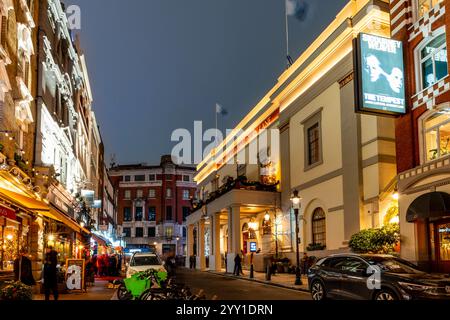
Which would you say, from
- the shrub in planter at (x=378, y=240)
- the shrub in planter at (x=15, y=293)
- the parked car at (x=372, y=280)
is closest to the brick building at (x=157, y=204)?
the shrub in planter at (x=378, y=240)

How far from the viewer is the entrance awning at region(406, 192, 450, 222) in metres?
18.9

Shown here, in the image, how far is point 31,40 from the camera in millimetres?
23156

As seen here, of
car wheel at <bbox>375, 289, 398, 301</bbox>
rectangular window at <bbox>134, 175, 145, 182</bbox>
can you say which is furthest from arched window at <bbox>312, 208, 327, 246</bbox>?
rectangular window at <bbox>134, 175, 145, 182</bbox>

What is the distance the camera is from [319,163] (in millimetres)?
32625

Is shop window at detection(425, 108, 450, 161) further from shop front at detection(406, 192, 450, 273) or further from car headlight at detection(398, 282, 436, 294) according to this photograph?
car headlight at detection(398, 282, 436, 294)

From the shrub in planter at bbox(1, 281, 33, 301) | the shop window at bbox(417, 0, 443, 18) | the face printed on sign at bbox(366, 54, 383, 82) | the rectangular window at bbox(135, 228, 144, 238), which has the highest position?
the shop window at bbox(417, 0, 443, 18)

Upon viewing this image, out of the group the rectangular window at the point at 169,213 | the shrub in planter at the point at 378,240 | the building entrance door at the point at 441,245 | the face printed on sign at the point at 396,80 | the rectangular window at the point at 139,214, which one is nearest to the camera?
the building entrance door at the point at 441,245

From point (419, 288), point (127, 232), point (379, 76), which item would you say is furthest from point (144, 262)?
point (127, 232)

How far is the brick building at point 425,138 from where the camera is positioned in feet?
65.2

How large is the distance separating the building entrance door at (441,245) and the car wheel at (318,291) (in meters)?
5.92

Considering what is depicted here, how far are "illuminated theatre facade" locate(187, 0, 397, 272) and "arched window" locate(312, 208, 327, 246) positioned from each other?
0.06 metres

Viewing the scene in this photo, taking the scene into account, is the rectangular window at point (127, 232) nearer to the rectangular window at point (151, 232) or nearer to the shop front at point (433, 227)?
the rectangular window at point (151, 232)

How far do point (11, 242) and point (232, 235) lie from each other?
839 inches

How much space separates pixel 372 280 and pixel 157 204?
8449 centimetres
